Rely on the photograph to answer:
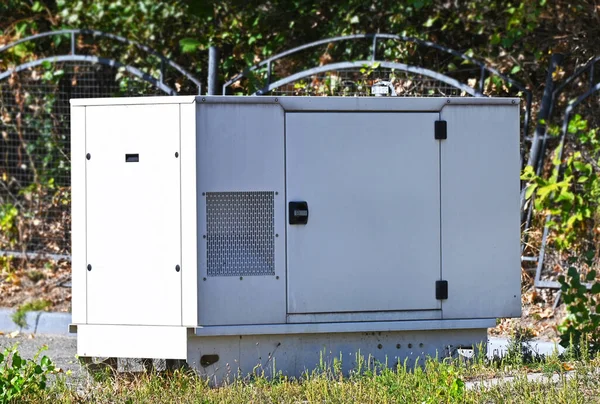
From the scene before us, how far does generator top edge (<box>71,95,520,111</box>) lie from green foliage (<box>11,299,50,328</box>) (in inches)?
145

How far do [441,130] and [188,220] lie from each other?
1679mm

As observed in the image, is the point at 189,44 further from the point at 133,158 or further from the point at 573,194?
the point at 133,158

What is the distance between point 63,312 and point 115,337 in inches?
137

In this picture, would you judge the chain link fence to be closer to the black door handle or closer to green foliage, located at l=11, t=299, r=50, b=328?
green foliage, located at l=11, t=299, r=50, b=328

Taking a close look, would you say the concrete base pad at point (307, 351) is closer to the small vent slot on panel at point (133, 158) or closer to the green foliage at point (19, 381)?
the green foliage at point (19, 381)

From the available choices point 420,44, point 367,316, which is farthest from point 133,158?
point 420,44

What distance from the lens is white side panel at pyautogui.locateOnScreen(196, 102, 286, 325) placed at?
5430 millimetres

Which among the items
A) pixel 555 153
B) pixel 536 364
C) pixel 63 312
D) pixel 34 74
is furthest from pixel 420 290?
pixel 34 74

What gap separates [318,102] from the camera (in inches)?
218

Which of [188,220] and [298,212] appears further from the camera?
[298,212]

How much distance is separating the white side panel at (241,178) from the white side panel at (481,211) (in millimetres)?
1052

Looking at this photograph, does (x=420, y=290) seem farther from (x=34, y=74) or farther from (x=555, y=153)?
(x=34, y=74)

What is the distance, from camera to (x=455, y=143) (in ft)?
18.6

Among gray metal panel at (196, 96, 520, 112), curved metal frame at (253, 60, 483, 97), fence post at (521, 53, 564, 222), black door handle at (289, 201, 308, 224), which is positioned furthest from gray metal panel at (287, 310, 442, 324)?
curved metal frame at (253, 60, 483, 97)
